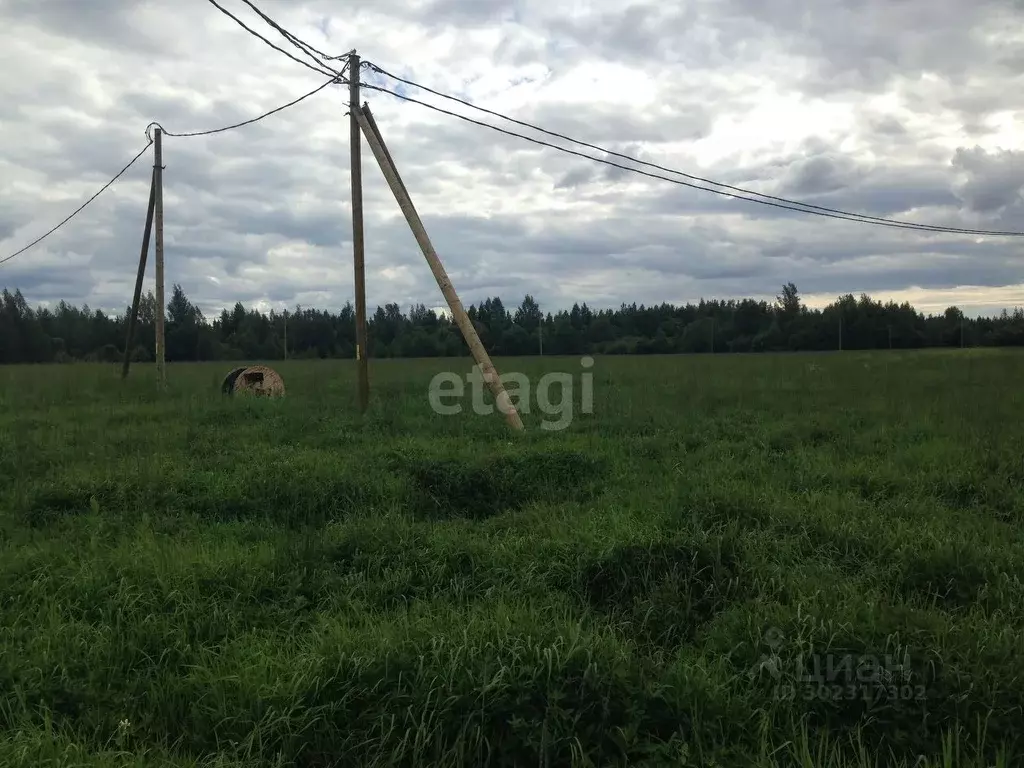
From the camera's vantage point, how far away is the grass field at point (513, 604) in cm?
262

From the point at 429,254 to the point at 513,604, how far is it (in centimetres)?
632

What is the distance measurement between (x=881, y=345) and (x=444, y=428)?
62127 millimetres

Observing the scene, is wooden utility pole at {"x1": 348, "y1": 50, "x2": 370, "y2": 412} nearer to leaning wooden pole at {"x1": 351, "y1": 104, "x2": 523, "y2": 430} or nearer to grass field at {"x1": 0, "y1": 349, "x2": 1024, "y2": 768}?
leaning wooden pole at {"x1": 351, "y1": 104, "x2": 523, "y2": 430}

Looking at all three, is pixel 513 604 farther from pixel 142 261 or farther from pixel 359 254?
pixel 142 261

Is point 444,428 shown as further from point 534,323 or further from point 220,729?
point 534,323

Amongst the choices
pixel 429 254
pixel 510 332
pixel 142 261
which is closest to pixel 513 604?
pixel 429 254

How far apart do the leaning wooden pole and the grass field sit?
1760 millimetres

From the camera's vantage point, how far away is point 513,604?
11.8 ft

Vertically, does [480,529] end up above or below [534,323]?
below

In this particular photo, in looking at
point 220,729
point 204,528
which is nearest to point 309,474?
point 204,528

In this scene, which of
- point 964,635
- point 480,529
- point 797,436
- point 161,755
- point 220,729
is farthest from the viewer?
point 797,436

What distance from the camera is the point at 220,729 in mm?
2717

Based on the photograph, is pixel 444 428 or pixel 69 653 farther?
pixel 444 428

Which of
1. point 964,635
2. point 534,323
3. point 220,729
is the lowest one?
point 220,729
